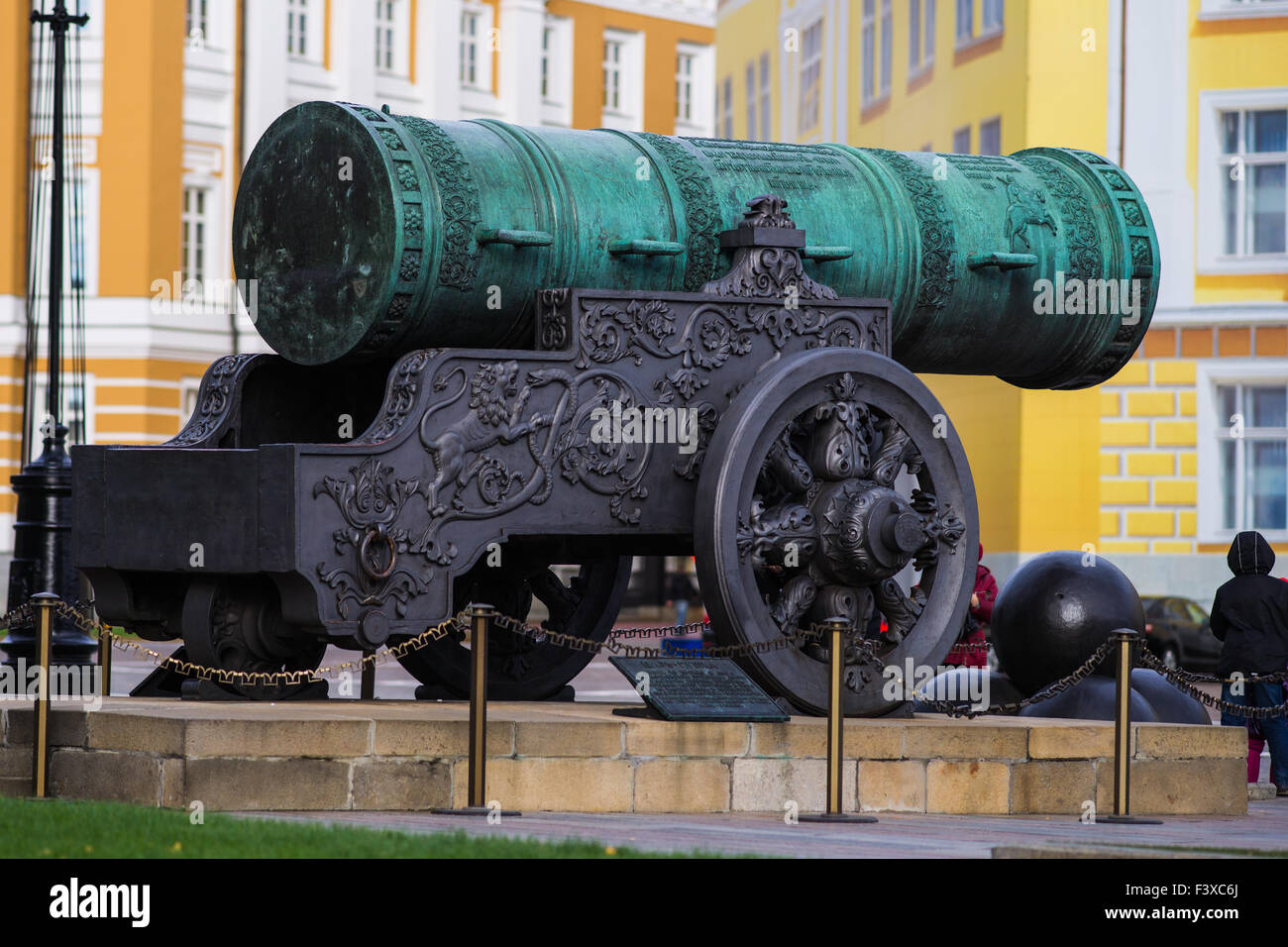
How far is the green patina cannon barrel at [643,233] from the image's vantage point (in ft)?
35.0

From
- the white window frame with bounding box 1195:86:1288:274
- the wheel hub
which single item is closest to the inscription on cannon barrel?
the wheel hub

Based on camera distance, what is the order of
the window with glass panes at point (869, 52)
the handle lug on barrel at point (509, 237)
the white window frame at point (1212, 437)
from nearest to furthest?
the handle lug on barrel at point (509, 237) < the white window frame at point (1212, 437) < the window with glass panes at point (869, 52)

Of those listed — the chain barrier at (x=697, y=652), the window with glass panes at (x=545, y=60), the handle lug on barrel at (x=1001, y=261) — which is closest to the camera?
the chain barrier at (x=697, y=652)

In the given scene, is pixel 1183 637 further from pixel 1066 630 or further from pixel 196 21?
pixel 196 21

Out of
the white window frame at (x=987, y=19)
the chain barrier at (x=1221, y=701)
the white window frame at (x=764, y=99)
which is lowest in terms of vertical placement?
the chain barrier at (x=1221, y=701)

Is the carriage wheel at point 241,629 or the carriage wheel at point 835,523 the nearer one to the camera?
the carriage wheel at point 835,523

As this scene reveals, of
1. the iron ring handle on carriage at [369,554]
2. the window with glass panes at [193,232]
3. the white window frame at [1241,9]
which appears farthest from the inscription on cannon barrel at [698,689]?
the window with glass panes at [193,232]

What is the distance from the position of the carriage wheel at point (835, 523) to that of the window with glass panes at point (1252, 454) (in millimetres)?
17343

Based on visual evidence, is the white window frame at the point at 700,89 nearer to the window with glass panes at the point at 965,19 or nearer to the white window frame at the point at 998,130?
the window with glass panes at the point at 965,19

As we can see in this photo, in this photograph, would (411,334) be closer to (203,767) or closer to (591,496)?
(591,496)

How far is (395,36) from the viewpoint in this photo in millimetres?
43688

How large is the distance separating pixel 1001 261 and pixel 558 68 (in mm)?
35973

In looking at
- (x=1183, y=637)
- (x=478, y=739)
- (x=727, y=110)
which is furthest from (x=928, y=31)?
(x=478, y=739)
